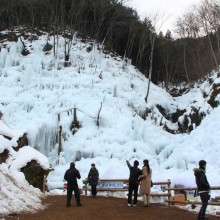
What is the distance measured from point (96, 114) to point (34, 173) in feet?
38.3

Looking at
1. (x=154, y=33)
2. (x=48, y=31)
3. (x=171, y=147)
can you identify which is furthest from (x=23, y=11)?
(x=171, y=147)

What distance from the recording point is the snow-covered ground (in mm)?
22797

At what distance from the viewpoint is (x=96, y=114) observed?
2747 cm

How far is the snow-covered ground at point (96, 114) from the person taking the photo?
22.8 metres

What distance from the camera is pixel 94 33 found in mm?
39906

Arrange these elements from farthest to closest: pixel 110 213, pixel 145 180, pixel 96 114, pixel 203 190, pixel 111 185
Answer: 1. pixel 96 114
2. pixel 111 185
3. pixel 145 180
4. pixel 110 213
5. pixel 203 190

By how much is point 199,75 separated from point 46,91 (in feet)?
54.5

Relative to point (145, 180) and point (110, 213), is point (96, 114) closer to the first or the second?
point (145, 180)

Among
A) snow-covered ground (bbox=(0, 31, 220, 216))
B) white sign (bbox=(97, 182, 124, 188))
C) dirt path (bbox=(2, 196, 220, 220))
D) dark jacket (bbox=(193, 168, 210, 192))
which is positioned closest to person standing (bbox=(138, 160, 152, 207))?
dirt path (bbox=(2, 196, 220, 220))

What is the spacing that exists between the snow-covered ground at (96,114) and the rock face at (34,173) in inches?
24.0

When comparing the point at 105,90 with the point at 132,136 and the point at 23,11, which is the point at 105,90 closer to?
the point at 132,136

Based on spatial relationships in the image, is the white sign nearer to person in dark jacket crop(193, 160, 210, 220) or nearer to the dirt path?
the dirt path

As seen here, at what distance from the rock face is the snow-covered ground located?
0.61 metres

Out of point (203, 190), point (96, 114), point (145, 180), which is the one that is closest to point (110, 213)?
point (145, 180)
